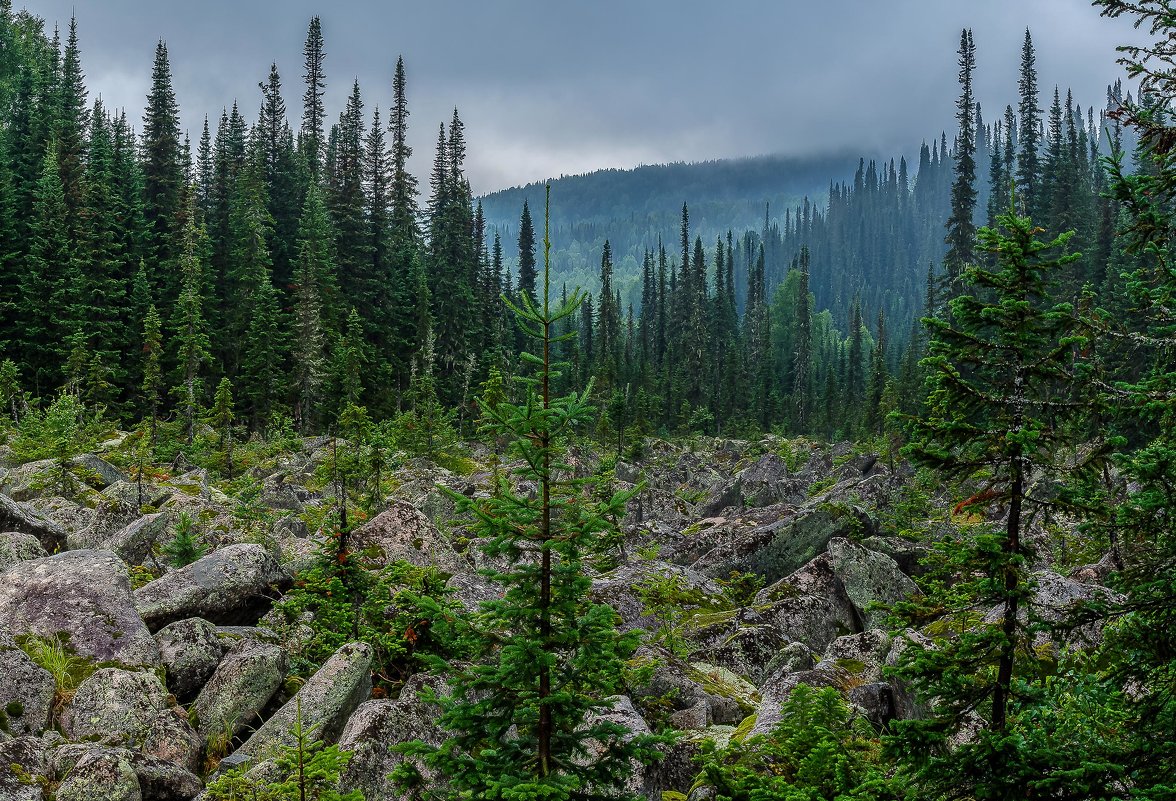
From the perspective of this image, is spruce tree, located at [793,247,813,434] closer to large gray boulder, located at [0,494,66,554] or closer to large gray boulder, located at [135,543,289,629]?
large gray boulder, located at [135,543,289,629]

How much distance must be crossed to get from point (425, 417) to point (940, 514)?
81.1ft

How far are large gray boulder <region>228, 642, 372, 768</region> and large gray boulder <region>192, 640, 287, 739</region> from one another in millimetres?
522

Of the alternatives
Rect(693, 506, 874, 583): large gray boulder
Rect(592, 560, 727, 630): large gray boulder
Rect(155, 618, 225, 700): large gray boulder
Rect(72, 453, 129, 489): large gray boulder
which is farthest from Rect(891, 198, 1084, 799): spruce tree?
Rect(72, 453, 129, 489): large gray boulder

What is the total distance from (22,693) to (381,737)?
3.71 metres

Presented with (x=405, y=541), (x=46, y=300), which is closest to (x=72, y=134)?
(x=46, y=300)

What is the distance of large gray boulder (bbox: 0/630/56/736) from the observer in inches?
283

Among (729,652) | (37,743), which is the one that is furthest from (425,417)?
(37,743)

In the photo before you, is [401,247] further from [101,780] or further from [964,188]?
[101,780]

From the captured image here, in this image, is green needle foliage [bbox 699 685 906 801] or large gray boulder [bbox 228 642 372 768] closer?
green needle foliage [bbox 699 685 906 801]

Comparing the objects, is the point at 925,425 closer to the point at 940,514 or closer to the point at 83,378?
the point at 940,514

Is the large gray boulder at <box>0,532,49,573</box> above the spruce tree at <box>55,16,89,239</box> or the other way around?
the other way around

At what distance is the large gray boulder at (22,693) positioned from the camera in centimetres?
718

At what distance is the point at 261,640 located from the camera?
371 inches

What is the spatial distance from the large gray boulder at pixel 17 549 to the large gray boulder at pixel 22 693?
2794 mm
